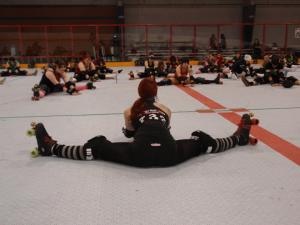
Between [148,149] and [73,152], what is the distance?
38.0 inches

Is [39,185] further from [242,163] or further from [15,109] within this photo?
[15,109]

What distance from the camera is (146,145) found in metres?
3.87

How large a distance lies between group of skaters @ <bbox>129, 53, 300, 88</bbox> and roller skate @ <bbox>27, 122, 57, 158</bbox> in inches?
273

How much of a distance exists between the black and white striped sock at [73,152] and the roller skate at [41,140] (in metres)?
0.07

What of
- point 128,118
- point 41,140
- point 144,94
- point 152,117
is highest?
point 144,94

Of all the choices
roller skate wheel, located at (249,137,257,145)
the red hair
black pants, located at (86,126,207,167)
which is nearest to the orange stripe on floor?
roller skate wheel, located at (249,137,257,145)

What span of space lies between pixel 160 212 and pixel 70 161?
5.34 feet

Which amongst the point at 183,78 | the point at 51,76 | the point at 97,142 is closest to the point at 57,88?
the point at 51,76

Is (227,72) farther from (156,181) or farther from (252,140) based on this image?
(156,181)

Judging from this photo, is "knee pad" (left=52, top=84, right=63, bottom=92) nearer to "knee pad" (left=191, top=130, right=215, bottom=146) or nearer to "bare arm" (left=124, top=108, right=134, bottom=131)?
"bare arm" (left=124, top=108, right=134, bottom=131)

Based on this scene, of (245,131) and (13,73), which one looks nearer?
(245,131)

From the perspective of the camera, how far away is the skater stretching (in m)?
3.91

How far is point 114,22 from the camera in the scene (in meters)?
21.8

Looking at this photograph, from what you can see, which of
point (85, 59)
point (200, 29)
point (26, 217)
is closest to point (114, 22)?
point (200, 29)
